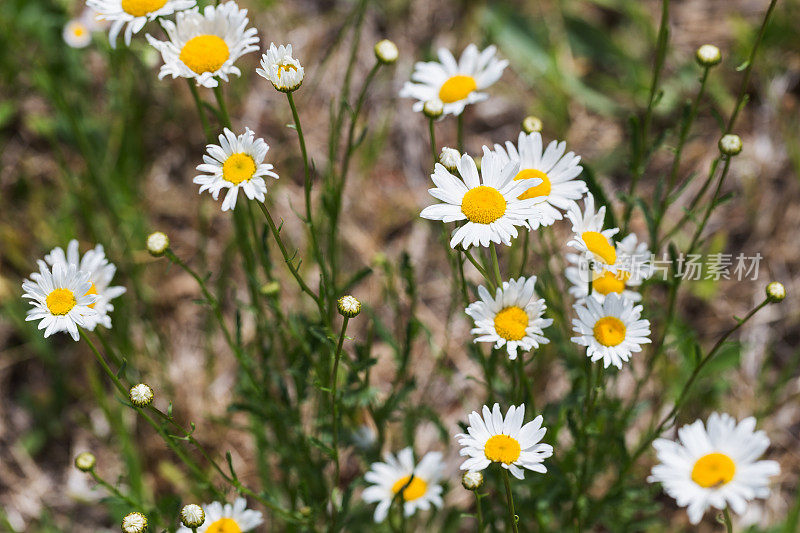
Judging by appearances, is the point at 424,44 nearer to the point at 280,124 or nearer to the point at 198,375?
the point at 280,124

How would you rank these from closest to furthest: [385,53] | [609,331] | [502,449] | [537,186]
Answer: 1. [502,449]
2. [609,331]
3. [537,186]
4. [385,53]

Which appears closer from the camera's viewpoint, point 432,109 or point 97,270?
point 432,109

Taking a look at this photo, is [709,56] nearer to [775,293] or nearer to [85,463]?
[775,293]

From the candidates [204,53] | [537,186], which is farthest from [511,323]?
[204,53]

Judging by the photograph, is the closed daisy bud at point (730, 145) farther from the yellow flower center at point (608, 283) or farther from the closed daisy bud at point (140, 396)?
the closed daisy bud at point (140, 396)

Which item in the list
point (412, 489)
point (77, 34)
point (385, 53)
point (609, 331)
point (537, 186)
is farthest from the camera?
point (77, 34)

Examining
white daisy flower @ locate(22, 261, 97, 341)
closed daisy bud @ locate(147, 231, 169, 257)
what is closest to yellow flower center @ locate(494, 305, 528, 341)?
closed daisy bud @ locate(147, 231, 169, 257)

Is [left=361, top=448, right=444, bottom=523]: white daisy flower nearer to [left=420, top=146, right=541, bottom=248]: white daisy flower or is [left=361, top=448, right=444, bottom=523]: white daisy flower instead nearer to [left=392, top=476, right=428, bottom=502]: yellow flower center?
[left=392, top=476, right=428, bottom=502]: yellow flower center
